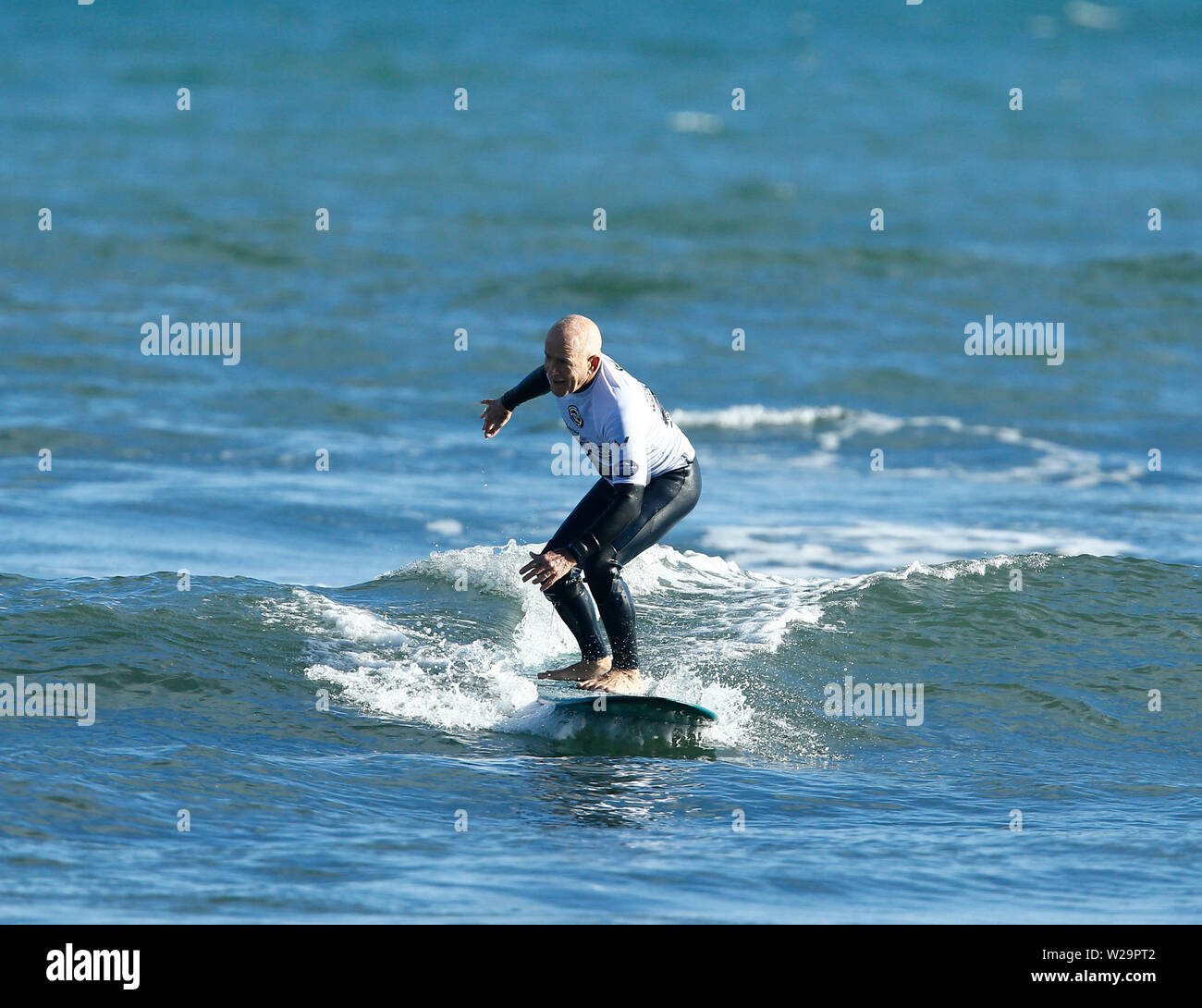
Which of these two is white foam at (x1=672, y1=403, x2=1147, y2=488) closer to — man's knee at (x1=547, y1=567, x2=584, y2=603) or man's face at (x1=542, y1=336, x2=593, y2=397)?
man's knee at (x1=547, y1=567, x2=584, y2=603)

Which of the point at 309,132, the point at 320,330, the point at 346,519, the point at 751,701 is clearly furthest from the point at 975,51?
the point at 751,701

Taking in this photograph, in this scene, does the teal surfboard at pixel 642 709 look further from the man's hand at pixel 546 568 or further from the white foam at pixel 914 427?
the white foam at pixel 914 427

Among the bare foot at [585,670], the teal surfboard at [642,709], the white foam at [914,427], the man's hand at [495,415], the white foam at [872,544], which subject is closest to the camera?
the teal surfboard at [642,709]

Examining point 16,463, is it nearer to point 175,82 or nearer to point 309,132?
point 309,132

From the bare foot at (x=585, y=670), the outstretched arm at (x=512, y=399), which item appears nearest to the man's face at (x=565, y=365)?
the outstretched arm at (x=512, y=399)

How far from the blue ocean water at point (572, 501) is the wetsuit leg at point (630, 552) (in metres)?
0.57

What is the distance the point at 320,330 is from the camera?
2209 centimetres

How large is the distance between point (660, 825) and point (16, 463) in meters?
10.2

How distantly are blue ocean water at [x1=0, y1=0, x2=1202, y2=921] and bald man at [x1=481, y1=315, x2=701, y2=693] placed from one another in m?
0.55

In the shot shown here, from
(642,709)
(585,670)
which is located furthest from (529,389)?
(642,709)

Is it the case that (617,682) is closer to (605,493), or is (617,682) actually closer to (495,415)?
(605,493)

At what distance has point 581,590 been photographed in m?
8.54

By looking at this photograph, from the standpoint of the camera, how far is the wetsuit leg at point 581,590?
825cm

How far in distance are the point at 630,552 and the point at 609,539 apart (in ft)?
1.43
